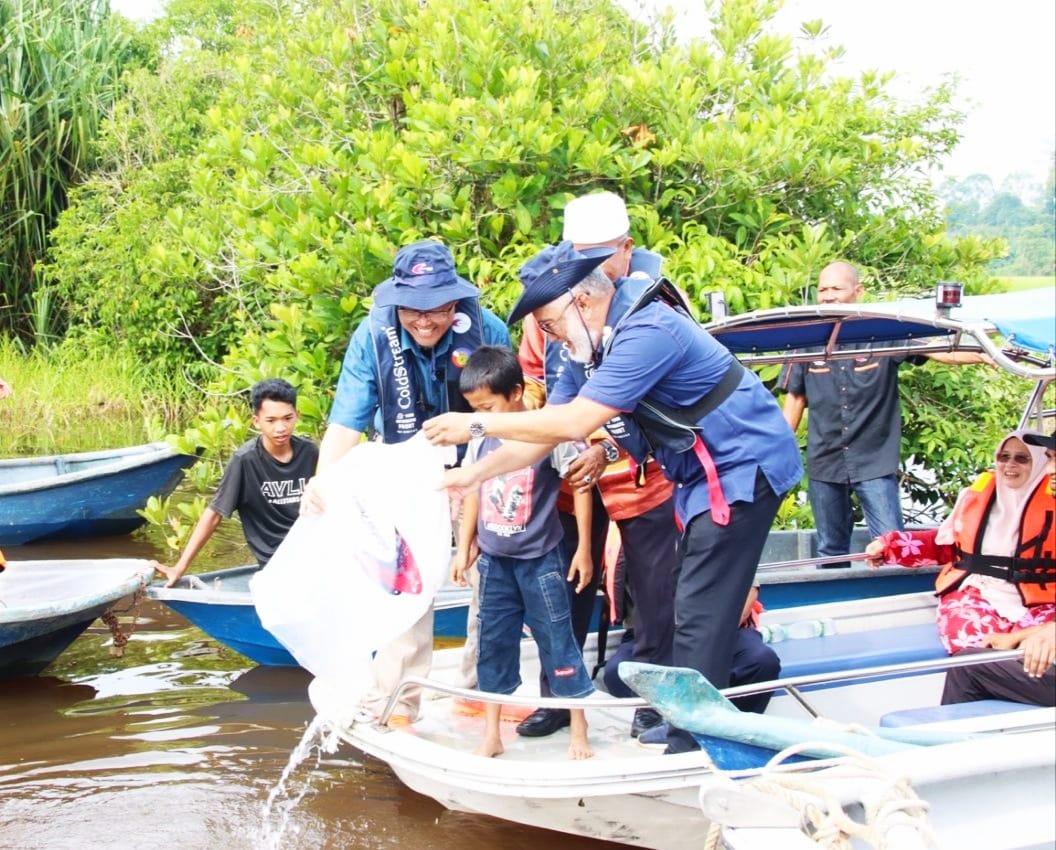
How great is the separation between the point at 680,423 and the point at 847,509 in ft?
9.76

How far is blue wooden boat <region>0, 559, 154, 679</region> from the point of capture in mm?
5895

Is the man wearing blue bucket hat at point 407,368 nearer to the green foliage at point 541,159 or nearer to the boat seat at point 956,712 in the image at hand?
the boat seat at point 956,712

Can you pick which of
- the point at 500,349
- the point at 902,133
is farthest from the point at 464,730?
the point at 902,133

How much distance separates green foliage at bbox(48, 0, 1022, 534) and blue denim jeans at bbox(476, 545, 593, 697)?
2.33 metres

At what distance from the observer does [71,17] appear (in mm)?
16609

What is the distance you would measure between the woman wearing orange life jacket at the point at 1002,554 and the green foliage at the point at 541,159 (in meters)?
2.31

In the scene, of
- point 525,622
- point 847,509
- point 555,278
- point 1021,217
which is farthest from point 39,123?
point 1021,217

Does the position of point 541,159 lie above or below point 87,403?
above

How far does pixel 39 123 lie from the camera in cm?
1591

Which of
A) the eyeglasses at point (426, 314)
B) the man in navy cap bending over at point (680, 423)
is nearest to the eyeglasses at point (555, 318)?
the man in navy cap bending over at point (680, 423)

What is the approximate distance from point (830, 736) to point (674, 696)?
0.43 m

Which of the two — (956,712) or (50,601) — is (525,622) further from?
(50,601)

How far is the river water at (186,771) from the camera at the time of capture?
4508mm

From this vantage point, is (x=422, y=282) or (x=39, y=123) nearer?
(x=422, y=282)
